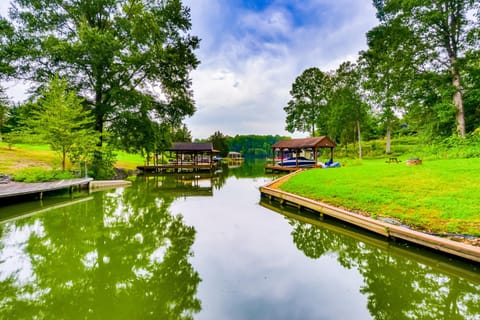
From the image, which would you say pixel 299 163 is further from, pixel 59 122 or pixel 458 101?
pixel 59 122

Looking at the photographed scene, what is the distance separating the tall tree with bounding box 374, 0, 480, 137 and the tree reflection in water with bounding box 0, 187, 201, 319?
57.7ft

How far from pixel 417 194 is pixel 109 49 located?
1692 centimetres

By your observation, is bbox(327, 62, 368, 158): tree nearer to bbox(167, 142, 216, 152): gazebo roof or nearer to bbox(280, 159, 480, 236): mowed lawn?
bbox(167, 142, 216, 152): gazebo roof

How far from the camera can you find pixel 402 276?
13.1ft

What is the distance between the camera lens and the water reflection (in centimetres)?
314

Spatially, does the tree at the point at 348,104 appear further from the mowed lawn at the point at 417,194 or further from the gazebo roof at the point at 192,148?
the mowed lawn at the point at 417,194

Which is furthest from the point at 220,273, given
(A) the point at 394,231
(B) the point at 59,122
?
(B) the point at 59,122

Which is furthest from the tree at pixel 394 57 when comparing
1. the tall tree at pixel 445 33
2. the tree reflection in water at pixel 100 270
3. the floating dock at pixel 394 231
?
the tree reflection in water at pixel 100 270

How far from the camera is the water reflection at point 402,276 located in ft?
10.3

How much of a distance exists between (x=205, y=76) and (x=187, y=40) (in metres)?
2.95

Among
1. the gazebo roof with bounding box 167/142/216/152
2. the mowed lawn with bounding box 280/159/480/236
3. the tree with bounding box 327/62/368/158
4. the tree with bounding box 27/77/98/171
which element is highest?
the tree with bounding box 327/62/368/158

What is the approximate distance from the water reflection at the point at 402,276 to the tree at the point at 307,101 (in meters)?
31.2

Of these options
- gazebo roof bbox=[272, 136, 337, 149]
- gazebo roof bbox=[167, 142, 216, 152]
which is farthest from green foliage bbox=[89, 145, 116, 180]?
gazebo roof bbox=[272, 136, 337, 149]

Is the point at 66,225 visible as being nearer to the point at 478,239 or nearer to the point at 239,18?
the point at 478,239
